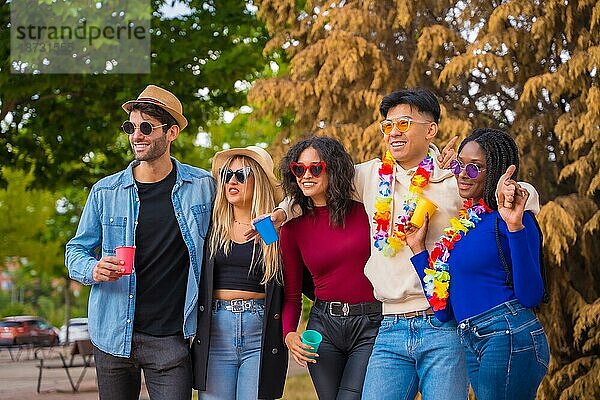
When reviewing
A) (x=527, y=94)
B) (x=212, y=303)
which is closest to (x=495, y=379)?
(x=212, y=303)

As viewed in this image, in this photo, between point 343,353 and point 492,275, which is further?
point 343,353

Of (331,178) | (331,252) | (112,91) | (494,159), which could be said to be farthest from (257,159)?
(112,91)

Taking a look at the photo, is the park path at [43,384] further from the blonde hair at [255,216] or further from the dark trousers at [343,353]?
the dark trousers at [343,353]

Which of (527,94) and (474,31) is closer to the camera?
(527,94)

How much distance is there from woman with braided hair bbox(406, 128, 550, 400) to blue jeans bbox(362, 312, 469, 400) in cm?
9

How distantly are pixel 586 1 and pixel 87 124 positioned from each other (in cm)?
777

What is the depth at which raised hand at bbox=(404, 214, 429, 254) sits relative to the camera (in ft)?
12.8

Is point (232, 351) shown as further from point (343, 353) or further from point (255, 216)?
point (255, 216)

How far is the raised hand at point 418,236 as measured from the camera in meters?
3.91

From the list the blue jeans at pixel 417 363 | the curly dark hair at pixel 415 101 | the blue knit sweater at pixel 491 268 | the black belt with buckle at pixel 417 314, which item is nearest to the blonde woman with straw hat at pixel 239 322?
the blue jeans at pixel 417 363

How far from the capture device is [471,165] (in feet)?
12.4

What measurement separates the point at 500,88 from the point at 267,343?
6.13m

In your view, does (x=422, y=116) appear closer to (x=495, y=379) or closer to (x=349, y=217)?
(x=349, y=217)

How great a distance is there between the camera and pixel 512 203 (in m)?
3.45
